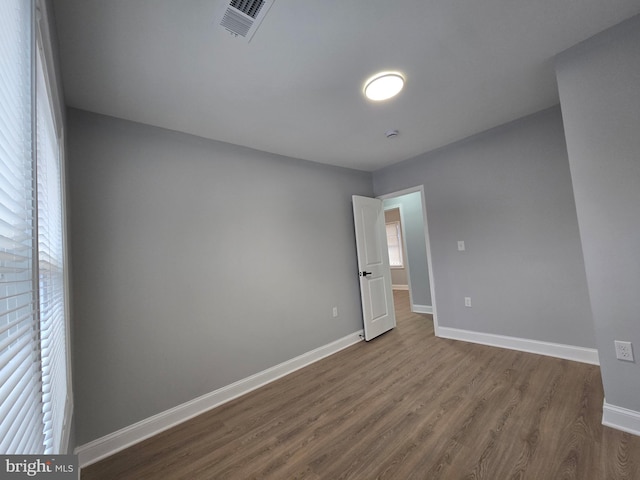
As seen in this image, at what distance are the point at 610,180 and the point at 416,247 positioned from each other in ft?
11.2

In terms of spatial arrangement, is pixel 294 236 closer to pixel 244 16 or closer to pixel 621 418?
pixel 244 16

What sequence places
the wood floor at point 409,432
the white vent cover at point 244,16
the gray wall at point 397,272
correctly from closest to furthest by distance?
Answer: the white vent cover at point 244,16 < the wood floor at point 409,432 < the gray wall at point 397,272

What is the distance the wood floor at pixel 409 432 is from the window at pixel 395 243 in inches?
190

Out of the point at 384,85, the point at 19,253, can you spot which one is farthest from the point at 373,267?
the point at 19,253

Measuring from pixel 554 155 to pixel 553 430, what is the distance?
7.99 feet

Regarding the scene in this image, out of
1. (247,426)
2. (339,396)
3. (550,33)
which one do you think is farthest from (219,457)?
(550,33)

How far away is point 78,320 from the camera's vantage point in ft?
5.77

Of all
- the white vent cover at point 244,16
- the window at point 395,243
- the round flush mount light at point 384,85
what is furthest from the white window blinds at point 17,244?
the window at point 395,243

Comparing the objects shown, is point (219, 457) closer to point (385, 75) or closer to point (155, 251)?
point (155, 251)

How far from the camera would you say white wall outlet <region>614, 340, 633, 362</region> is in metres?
1.58

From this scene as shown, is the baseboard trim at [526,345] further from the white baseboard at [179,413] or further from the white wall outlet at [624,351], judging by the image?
the white baseboard at [179,413]

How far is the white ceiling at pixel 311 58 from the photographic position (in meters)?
1.34

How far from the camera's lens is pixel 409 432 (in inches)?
69.7

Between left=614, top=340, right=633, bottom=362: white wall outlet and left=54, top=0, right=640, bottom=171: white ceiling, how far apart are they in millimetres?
1977
